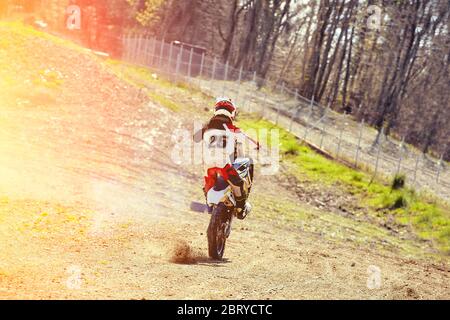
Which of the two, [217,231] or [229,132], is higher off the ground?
[229,132]

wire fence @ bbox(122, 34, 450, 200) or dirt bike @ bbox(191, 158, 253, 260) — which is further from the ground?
dirt bike @ bbox(191, 158, 253, 260)

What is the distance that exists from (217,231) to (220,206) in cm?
40

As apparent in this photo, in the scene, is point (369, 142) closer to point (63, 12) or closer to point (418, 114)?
point (418, 114)

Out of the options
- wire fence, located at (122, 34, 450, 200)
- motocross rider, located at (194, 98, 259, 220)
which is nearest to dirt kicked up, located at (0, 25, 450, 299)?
motocross rider, located at (194, 98, 259, 220)

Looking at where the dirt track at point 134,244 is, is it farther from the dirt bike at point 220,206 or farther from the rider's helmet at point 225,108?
the rider's helmet at point 225,108

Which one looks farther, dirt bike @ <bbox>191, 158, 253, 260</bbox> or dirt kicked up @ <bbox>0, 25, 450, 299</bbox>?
dirt bike @ <bbox>191, 158, 253, 260</bbox>

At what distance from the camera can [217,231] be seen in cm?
1016

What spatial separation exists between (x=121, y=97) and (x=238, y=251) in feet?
58.7

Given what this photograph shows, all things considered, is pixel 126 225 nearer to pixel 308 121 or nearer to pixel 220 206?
pixel 220 206

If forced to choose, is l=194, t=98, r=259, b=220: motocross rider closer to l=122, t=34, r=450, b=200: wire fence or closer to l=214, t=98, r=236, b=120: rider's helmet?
l=214, t=98, r=236, b=120: rider's helmet

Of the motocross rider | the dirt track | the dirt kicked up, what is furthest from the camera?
the motocross rider

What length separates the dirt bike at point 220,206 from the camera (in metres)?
10.0

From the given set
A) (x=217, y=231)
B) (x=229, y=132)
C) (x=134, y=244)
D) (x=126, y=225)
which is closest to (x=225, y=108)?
(x=229, y=132)

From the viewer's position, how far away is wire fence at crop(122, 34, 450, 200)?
30547 millimetres
